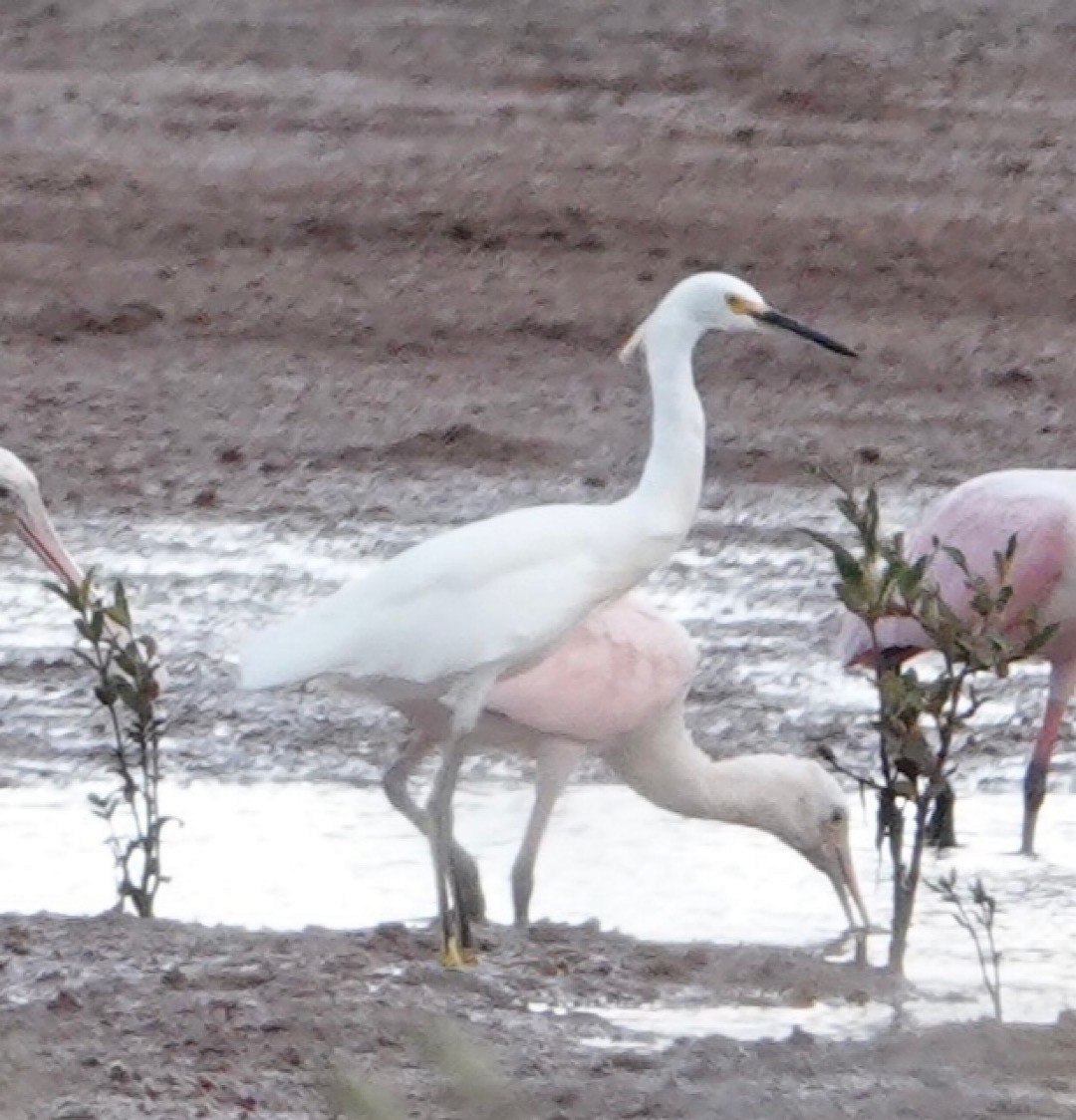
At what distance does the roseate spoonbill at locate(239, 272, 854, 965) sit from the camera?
6035 millimetres

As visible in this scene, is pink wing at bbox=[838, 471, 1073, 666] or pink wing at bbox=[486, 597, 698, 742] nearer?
pink wing at bbox=[486, 597, 698, 742]

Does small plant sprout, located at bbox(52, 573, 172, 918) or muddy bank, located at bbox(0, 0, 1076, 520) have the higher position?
muddy bank, located at bbox(0, 0, 1076, 520)

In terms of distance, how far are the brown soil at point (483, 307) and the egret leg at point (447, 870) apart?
0.19ft

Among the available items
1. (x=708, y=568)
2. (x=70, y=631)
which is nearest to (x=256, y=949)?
(x=70, y=631)

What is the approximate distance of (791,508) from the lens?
11.0 meters

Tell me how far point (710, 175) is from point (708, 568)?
7.24 m

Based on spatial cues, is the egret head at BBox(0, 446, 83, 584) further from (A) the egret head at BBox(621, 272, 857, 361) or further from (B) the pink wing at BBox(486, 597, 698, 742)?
(A) the egret head at BBox(621, 272, 857, 361)

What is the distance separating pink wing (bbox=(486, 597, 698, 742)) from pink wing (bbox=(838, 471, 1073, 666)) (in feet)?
3.51

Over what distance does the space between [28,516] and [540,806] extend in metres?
1.42

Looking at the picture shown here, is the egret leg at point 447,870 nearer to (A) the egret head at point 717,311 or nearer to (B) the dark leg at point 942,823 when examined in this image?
(A) the egret head at point 717,311

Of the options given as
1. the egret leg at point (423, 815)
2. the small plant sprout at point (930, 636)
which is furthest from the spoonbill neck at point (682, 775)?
the small plant sprout at point (930, 636)

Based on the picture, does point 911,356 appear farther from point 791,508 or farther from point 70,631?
point 70,631

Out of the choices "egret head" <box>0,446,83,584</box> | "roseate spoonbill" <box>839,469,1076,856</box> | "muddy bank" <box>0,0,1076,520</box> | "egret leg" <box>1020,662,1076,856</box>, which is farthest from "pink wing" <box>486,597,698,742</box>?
"muddy bank" <box>0,0,1076,520</box>

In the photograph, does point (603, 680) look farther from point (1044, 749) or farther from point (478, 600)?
point (1044, 749)
